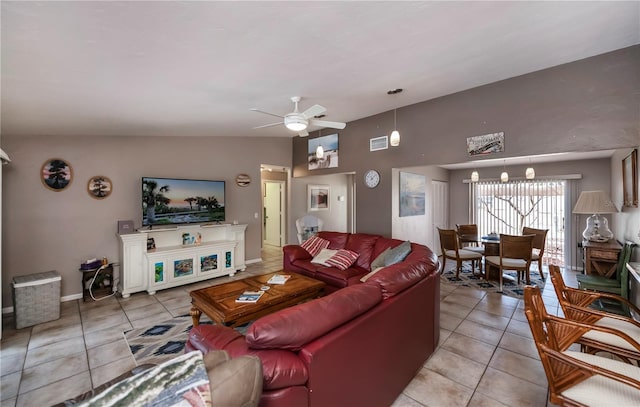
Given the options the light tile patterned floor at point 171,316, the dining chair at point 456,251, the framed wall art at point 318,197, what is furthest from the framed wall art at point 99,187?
the dining chair at point 456,251

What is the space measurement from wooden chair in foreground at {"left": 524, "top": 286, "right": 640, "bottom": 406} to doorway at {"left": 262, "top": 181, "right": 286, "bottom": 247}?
6.14 metres

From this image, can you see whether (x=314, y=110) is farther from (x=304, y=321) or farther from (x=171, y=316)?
(x=171, y=316)

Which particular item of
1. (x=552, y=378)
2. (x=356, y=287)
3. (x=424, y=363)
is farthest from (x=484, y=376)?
(x=356, y=287)

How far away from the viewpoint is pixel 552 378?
4.72 feet

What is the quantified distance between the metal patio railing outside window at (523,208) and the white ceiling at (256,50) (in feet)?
12.9

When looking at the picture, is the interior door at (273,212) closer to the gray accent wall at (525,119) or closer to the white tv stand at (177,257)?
the white tv stand at (177,257)

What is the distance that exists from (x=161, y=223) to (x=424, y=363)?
429 centimetres

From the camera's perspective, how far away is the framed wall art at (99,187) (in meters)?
3.90

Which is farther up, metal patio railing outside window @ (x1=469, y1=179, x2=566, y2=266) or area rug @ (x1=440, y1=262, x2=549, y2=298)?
metal patio railing outside window @ (x1=469, y1=179, x2=566, y2=266)

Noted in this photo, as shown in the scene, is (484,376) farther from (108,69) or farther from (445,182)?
(445,182)

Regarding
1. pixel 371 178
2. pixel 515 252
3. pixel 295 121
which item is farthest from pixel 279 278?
pixel 515 252

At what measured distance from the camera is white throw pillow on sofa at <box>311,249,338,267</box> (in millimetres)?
3947

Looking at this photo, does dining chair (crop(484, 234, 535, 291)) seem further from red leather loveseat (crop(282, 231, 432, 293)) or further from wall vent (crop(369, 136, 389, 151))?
wall vent (crop(369, 136, 389, 151))

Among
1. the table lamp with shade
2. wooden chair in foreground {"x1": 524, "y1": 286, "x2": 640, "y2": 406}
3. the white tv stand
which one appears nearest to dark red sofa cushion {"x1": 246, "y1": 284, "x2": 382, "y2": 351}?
wooden chair in foreground {"x1": 524, "y1": 286, "x2": 640, "y2": 406}
